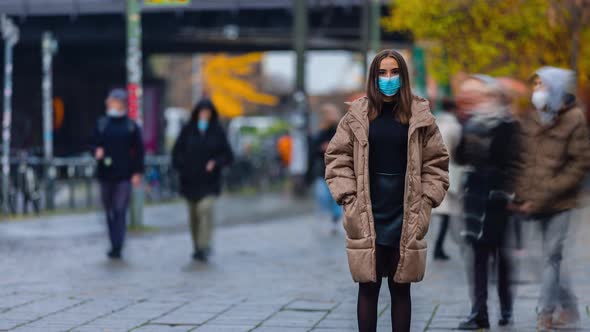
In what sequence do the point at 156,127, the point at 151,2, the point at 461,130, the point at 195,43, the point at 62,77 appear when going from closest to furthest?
the point at 461,130 < the point at 151,2 < the point at 195,43 < the point at 156,127 < the point at 62,77

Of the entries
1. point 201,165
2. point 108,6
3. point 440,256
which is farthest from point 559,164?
point 108,6

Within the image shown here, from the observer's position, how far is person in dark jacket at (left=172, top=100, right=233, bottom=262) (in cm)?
1275

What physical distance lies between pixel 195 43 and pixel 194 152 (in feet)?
76.9

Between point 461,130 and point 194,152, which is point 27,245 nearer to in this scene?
point 194,152

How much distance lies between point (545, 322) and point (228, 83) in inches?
1760

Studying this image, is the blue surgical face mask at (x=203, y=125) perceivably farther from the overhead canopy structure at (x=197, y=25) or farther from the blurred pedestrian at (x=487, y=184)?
the overhead canopy structure at (x=197, y=25)

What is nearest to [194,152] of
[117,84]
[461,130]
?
[461,130]

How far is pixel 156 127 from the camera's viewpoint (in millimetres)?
39031

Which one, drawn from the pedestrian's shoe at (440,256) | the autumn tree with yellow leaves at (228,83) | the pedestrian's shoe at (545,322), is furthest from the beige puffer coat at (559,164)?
the autumn tree with yellow leaves at (228,83)

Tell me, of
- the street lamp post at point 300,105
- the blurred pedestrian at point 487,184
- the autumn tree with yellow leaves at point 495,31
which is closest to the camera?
the blurred pedestrian at point 487,184

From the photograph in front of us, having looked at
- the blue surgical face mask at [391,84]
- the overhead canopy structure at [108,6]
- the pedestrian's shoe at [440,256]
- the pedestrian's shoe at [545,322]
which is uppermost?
the overhead canopy structure at [108,6]

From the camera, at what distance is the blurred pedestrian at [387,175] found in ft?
21.0

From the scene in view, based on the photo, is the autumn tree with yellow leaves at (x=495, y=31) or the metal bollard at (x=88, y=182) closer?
the metal bollard at (x=88, y=182)

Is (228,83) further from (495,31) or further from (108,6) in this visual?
(495,31)
